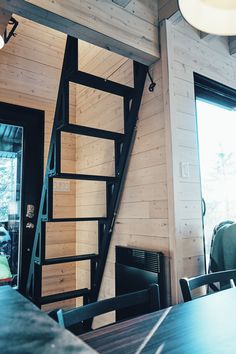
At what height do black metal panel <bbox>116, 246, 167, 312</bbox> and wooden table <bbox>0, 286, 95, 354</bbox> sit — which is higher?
wooden table <bbox>0, 286, 95, 354</bbox>

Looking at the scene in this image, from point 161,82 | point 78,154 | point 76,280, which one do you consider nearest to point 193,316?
point 161,82

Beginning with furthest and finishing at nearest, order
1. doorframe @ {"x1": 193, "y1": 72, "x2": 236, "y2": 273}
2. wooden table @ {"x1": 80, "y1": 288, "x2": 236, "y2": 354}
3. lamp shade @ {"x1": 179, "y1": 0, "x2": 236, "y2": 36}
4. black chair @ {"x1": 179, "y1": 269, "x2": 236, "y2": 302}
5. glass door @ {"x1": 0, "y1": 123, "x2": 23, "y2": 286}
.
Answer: glass door @ {"x1": 0, "y1": 123, "x2": 23, "y2": 286} < doorframe @ {"x1": 193, "y1": 72, "x2": 236, "y2": 273} < black chair @ {"x1": 179, "y1": 269, "x2": 236, "y2": 302} < lamp shade @ {"x1": 179, "y1": 0, "x2": 236, "y2": 36} < wooden table @ {"x1": 80, "y1": 288, "x2": 236, "y2": 354}

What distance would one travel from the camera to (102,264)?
2.35m

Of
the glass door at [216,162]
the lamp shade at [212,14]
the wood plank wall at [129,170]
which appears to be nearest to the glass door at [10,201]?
the wood plank wall at [129,170]

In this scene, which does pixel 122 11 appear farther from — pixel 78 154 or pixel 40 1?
pixel 78 154

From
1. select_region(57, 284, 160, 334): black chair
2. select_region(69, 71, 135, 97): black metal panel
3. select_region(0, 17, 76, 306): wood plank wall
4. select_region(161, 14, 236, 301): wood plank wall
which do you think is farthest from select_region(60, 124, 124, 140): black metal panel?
select_region(57, 284, 160, 334): black chair

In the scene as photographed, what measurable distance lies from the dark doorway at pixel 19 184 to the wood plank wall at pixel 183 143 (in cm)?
149

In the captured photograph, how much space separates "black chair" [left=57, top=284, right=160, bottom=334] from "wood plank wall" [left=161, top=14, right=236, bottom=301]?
0.69 metres

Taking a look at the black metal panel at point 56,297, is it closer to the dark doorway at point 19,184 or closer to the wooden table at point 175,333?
the dark doorway at point 19,184

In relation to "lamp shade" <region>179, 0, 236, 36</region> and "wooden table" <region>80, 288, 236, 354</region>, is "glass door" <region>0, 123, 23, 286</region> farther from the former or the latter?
"lamp shade" <region>179, 0, 236, 36</region>

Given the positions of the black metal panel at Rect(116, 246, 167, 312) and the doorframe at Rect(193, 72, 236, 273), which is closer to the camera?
the black metal panel at Rect(116, 246, 167, 312)

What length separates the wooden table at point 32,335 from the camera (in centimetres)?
47

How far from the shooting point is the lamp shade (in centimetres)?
105

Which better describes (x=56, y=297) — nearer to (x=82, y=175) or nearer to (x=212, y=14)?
(x=82, y=175)
